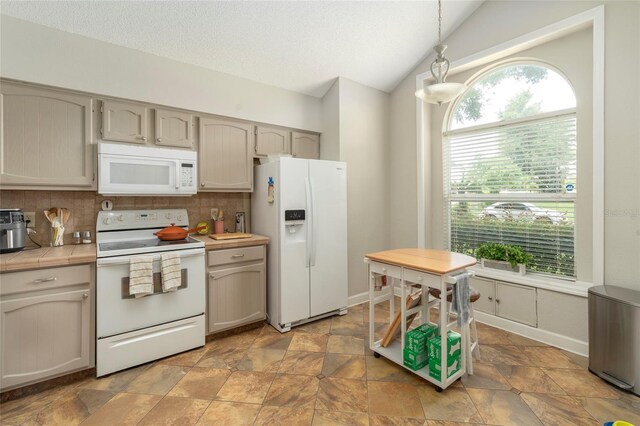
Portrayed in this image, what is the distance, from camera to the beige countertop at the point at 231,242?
2.61 metres

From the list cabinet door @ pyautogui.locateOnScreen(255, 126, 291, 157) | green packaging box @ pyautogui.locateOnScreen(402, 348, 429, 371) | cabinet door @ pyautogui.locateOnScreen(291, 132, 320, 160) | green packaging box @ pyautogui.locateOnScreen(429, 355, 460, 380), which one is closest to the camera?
green packaging box @ pyautogui.locateOnScreen(429, 355, 460, 380)

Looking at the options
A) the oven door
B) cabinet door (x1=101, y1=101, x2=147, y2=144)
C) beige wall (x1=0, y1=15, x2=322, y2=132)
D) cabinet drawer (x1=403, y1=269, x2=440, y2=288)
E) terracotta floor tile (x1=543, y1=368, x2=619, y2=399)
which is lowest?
terracotta floor tile (x1=543, y1=368, x2=619, y2=399)

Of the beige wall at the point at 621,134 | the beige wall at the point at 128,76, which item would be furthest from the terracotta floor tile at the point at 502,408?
the beige wall at the point at 128,76

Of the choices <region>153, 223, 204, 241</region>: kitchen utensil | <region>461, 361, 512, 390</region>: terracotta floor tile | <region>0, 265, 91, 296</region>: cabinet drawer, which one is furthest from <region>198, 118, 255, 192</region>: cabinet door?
<region>461, 361, 512, 390</region>: terracotta floor tile

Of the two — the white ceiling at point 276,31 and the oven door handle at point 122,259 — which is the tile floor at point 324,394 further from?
the white ceiling at point 276,31

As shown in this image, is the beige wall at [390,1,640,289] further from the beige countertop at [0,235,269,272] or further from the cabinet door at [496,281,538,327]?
the beige countertop at [0,235,269,272]

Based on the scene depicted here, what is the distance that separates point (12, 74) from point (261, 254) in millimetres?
2303

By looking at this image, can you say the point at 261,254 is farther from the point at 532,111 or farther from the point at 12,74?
the point at 532,111

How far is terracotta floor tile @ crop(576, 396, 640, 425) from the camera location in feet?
5.52

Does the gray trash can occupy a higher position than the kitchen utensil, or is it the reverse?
the kitchen utensil

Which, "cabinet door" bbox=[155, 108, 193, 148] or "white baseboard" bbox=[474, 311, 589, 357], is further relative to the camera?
"cabinet door" bbox=[155, 108, 193, 148]

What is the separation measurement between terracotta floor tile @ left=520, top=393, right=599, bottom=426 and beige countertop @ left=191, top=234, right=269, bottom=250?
2.34 metres

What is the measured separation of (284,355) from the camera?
7.98 ft

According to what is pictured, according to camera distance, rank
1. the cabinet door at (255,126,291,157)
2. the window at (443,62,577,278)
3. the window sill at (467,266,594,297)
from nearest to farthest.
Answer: the window sill at (467,266,594,297)
the window at (443,62,577,278)
the cabinet door at (255,126,291,157)
